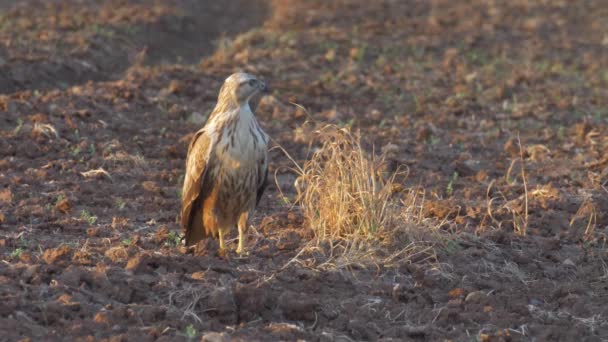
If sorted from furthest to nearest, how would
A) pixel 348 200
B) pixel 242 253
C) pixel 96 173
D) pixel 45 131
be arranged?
pixel 45 131
pixel 96 173
pixel 348 200
pixel 242 253

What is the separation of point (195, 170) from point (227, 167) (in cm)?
29

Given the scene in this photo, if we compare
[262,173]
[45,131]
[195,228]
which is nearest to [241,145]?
[262,173]

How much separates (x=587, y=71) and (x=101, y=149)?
8.69m

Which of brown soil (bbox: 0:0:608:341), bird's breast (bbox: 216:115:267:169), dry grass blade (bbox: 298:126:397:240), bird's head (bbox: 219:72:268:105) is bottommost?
brown soil (bbox: 0:0:608:341)

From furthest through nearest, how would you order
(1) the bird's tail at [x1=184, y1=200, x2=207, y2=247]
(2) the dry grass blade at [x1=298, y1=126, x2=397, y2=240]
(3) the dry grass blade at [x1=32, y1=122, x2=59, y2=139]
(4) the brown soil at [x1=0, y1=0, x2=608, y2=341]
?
1. (3) the dry grass blade at [x1=32, y1=122, x2=59, y2=139]
2. (1) the bird's tail at [x1=184, y1=200, x2=207, y2=247]
3. (2) the dry grass blade at [x1=298, y1=126, x2=397, y2=240]
4. (4) the brown soil at [x1=0, y1=0, x2=608, y2=341]

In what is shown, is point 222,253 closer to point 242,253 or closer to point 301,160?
point 242,253

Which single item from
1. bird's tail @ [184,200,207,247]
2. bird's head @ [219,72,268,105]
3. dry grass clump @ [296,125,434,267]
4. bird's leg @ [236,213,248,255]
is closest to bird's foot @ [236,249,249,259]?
bird's leg @ [236,213,248,255]

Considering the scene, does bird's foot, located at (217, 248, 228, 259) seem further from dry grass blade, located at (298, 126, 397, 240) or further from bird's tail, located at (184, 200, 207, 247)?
dry grass blade, located at (298, 126, 397, 240)

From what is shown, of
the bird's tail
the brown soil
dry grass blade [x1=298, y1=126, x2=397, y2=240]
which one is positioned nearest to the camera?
the brown soil

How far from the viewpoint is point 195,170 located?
8219 millimetres

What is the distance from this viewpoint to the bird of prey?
7957mm

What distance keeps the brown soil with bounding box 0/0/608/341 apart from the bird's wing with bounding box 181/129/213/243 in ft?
0.88

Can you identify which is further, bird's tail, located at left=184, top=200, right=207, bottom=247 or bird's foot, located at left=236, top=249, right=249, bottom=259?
bird's tail, located at left=184, top=200, right=207, bottom=247

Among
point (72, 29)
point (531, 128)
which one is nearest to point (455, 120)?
point (531, 128)
